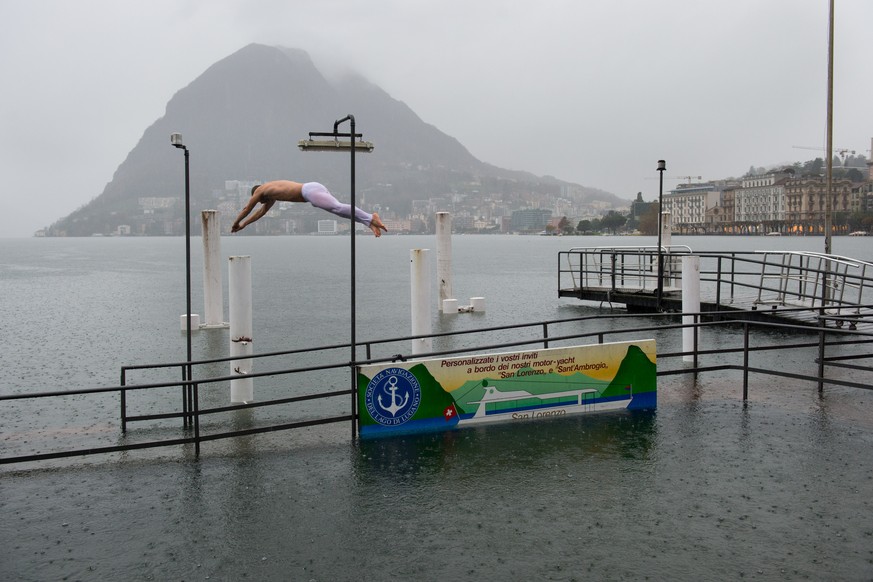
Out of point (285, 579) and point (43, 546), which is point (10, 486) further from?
point (285, 579)

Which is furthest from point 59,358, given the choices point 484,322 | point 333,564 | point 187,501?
point 333,564

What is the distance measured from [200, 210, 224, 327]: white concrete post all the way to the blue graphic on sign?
697 inches

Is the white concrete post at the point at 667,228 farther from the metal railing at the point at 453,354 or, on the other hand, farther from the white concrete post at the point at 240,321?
the white concrete post at the point at 240,321

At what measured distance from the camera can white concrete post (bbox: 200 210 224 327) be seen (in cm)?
2847

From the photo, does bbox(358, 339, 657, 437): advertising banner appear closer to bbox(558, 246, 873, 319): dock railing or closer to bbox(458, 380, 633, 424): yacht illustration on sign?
bbox(458, 380, 633, 424): yacht illustration on sign

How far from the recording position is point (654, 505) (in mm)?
8625

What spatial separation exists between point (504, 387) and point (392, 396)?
171 centimetres

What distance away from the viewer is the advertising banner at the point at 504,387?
1147cm

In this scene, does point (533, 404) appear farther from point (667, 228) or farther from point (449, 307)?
point (667, 228)

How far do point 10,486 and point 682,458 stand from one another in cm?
829

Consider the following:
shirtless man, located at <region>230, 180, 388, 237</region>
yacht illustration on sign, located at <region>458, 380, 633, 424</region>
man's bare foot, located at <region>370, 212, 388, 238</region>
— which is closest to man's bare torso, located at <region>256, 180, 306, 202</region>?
shirtless man, located at <region>230, 180, 388, 237</region>

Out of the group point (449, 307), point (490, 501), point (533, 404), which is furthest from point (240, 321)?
point (449, 307)

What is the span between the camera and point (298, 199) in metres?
13.9

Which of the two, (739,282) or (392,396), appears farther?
(739,282)
